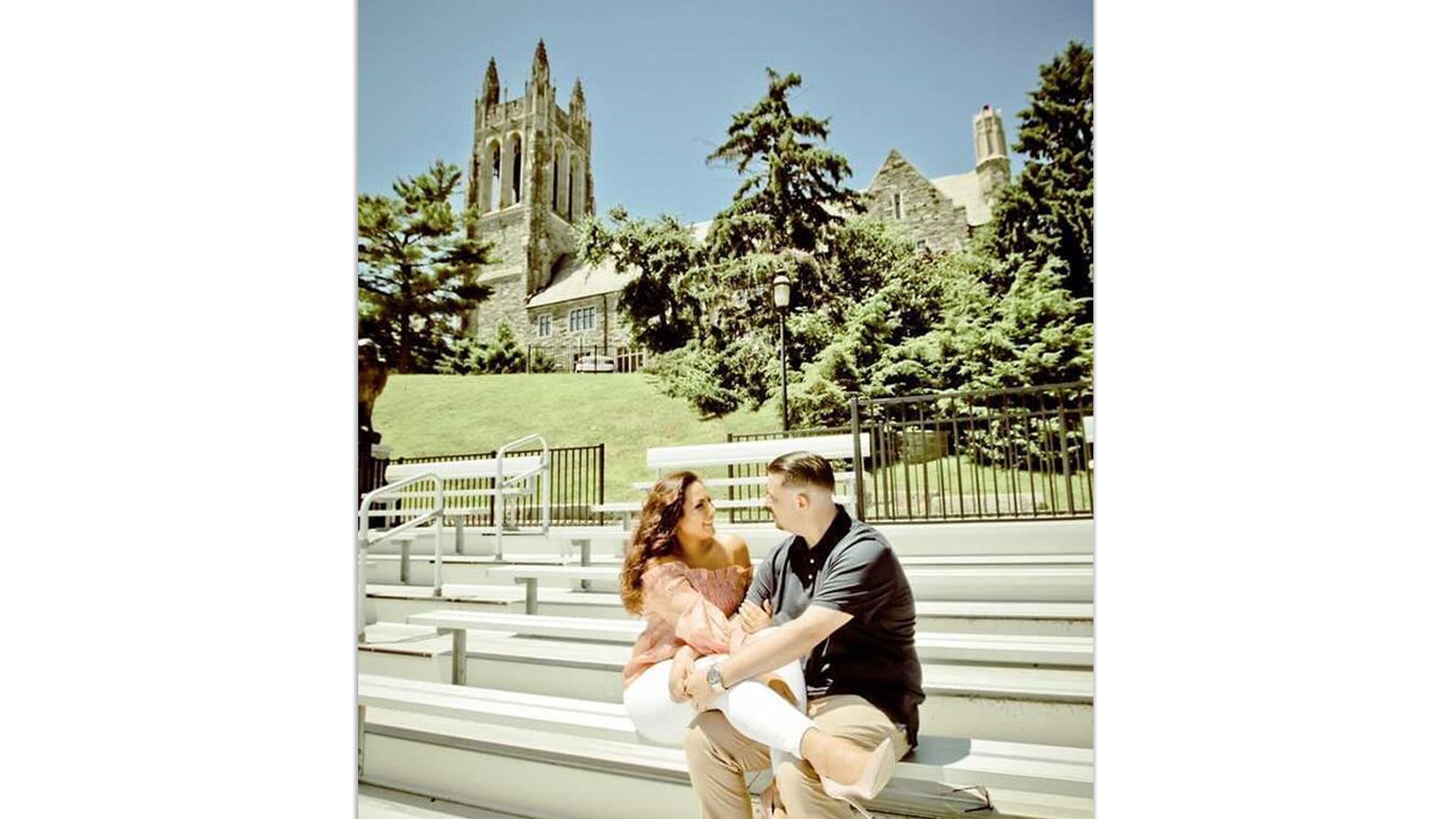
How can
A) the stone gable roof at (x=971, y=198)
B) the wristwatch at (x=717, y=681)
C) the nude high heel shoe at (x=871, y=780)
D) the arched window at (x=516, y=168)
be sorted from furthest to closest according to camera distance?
A: the arched window at (x=516, y=168) < the stone gable roof at (x=971, y=198) < the wristwatch at (x=717, y=681) < the nude high heel shoe at (x=871, y=780)

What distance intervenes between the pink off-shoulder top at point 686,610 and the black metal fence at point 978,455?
1.23ft

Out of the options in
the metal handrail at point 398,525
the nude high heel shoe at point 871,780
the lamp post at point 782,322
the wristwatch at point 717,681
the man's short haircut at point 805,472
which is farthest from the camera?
the metal handrail at point 398,525

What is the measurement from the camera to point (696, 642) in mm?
2102

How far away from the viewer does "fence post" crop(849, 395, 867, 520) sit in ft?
7.22

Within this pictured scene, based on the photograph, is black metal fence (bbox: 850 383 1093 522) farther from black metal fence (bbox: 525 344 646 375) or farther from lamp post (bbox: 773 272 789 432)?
black metal fence (bbox: 525 344 646 375)

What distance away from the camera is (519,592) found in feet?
9.18

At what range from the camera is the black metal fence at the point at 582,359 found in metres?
2.58

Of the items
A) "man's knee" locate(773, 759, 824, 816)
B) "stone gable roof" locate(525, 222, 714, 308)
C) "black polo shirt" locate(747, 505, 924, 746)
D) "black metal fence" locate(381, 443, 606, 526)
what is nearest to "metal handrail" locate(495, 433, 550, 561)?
"black metal fence" locate(381, 443, 606, 526)

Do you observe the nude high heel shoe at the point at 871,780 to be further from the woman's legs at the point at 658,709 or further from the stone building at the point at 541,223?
the stone building at the point at 541,223

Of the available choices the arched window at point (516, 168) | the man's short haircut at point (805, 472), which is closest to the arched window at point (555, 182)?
the arched window at point (516, 168)

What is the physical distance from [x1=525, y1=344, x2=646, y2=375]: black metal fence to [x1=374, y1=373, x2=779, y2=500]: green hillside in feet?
0.06
